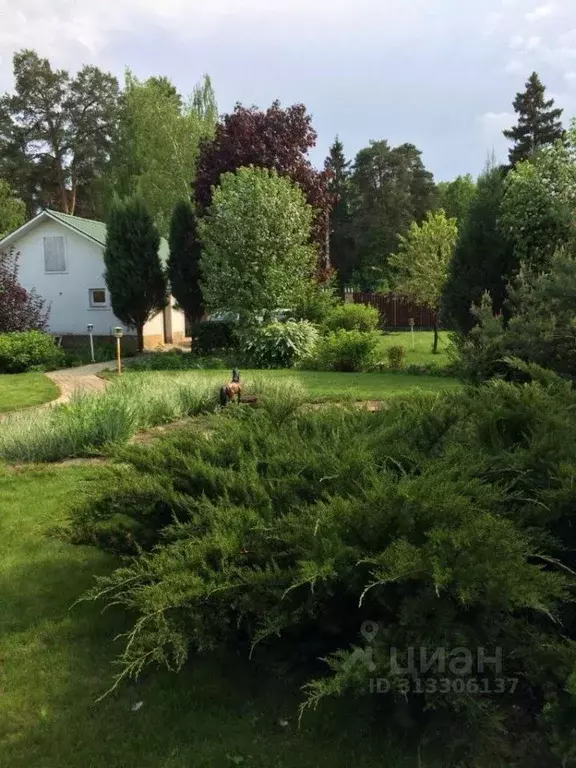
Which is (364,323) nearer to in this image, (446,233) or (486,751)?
(446,233)

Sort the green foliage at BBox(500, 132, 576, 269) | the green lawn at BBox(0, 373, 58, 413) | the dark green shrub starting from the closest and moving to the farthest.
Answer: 1. the green lawn at BBox(0, 373, 58, 413)
2. the green foliage at BBox(500, 132, 576, 269)
3. the dark green shrub

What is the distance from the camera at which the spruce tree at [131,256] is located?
1931cm

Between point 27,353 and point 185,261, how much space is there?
5.70 metres

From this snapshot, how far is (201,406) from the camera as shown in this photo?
860cm

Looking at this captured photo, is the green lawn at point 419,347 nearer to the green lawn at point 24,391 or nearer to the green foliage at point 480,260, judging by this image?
the green foliage at point 480,260

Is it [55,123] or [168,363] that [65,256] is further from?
[55,123]

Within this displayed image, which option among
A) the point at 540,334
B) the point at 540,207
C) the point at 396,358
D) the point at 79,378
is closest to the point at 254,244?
the point at 396,358

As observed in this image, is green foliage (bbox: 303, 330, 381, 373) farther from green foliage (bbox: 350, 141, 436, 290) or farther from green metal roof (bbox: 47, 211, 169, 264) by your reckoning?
green foliage (bbox: 350, 141, 436, 290)

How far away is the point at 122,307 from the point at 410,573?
61.6 feet

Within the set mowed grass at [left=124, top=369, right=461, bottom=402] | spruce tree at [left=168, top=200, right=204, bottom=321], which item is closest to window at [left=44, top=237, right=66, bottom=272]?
spruce tree at [left=168, top=200, right=204, bottom=321]

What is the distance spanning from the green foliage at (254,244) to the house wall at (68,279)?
7.09 metres

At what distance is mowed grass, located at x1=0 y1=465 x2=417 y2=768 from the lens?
216cm

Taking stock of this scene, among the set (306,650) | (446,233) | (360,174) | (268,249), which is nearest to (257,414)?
(306,650)

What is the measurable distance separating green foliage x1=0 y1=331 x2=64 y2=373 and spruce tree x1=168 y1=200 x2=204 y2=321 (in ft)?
14.4
